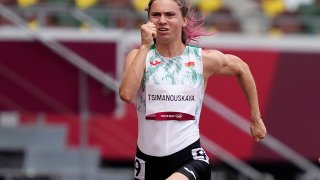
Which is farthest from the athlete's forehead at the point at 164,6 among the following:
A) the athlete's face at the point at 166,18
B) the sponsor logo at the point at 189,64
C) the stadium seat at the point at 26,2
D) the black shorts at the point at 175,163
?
the stadium seat at the point at 26,2

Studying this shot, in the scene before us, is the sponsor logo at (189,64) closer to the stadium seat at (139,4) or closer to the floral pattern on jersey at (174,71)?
the floral pattern on jersey at (174,71)

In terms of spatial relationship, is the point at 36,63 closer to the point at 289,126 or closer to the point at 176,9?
the point at 289,126

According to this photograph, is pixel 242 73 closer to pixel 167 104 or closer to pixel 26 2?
pixel 167 104

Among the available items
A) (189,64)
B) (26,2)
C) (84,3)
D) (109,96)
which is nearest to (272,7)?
(84,3)

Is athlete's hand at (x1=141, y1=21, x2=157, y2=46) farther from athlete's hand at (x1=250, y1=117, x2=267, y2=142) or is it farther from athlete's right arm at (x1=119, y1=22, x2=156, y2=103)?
athlete's hand at (x1=250, y1=117, x2=267, y2=142)

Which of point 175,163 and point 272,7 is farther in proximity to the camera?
point 272,7

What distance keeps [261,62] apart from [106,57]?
3.04m

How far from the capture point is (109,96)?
40.9 ft

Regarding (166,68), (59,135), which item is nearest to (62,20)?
(59,135)

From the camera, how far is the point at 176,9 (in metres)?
7.09

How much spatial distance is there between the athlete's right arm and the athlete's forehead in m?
0.14

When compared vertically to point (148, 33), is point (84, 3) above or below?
below

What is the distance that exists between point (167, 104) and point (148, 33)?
1.72 feet

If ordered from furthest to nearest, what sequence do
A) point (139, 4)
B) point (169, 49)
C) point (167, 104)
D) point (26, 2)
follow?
point (139, 4) → point (26, 2) → point (169, 49) → point (167, 104)
